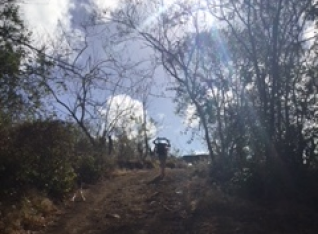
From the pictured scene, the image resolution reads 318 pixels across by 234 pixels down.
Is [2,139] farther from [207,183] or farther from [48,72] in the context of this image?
[207,183]

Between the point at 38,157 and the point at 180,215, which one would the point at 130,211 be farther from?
the point at 38,157

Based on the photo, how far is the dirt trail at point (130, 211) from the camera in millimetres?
10430

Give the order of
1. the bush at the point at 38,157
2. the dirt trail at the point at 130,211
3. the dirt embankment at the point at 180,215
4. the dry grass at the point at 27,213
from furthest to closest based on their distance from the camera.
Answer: the bush at the point at 38,157
the dirt trail at the point at 130,211
the dirt embankment at the point at 180,215
the dry grass at the point at 27,213

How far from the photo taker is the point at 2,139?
12344mm

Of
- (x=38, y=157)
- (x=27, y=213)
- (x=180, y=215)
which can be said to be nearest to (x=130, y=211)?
(x=180, y=215)

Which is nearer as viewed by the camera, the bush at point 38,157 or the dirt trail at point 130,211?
the dirt trail at point 130,211

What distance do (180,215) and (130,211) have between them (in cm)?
161

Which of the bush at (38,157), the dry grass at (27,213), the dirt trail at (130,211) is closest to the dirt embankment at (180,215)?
the dirt trail at (130,211)

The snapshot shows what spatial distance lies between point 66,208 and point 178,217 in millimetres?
3685

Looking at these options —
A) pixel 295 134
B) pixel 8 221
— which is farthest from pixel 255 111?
pixel 8 221

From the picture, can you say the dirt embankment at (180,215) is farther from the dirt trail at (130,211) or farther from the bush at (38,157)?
the bush at (38,157)

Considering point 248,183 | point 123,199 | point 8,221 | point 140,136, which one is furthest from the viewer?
point 140,136

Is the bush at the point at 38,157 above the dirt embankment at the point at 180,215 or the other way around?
above

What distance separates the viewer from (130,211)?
12.3 m
